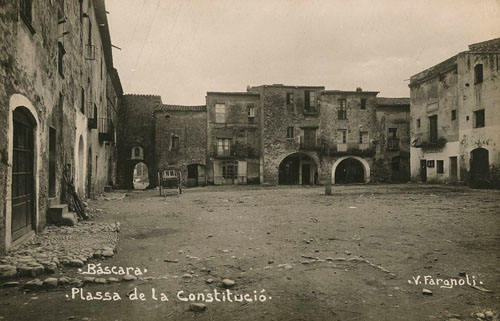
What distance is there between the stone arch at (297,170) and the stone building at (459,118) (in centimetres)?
865

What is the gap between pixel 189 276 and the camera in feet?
14.2

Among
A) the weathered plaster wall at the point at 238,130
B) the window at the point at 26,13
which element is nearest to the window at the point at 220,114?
the weathered plaster wall at the point at 238,130

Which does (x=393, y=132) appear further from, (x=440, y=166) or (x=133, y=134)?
(x=133, y=134)

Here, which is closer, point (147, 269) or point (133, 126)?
point (147, 269)

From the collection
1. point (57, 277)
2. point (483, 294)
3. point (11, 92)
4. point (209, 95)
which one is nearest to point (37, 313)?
point (57, 277)

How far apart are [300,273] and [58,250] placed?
3.82m

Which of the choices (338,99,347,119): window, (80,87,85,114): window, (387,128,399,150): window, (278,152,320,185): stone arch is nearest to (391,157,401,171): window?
(387,128,399,150): window

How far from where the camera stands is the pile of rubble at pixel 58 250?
425 cm

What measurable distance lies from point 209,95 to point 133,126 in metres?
7.39

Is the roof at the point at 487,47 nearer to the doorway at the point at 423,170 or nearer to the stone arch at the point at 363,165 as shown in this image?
the doorway at the point at 423,170

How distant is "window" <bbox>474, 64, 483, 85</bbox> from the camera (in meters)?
19.3

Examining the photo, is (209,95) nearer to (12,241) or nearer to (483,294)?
(12,241)

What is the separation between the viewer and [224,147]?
98.1ft

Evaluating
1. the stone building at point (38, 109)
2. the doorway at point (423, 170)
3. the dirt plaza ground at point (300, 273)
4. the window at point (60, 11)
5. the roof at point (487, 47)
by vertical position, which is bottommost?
the dirt plaza ground at point (300, 273)
